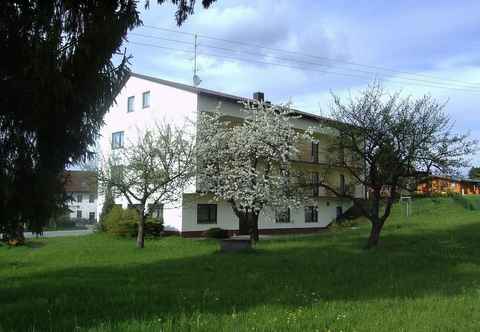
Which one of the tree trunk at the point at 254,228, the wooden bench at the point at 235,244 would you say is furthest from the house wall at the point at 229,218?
the wooden bench at the point at 235,244

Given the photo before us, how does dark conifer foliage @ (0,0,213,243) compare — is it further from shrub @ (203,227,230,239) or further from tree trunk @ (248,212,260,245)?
shrub @ (203,227,230,239)

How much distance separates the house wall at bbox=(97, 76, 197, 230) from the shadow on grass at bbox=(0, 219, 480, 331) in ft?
50.9

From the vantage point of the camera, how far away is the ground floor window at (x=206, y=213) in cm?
3403

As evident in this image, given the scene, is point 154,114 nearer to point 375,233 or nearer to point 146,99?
point 146,99

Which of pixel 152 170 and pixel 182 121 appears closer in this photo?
pixel 152 170

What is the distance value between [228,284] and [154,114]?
25.5 metres

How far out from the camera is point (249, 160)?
2814 cm

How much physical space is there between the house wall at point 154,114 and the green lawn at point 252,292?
590 inches

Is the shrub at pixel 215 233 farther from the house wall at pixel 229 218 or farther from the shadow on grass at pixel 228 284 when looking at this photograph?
the shadow on grass at pixel 228 284

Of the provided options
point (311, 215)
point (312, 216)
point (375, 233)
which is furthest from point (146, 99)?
point (375, 233)

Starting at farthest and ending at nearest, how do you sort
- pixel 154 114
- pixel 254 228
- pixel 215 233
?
pixel 154 114 < pixel 215 233 < pixel 254 228

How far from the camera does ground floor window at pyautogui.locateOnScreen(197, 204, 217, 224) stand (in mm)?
34031

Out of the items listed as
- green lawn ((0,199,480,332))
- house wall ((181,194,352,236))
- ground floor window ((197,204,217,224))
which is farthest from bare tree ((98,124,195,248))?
ground floor window ((197,204,217,224))

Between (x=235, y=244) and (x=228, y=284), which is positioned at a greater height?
(x=235, y=244)
